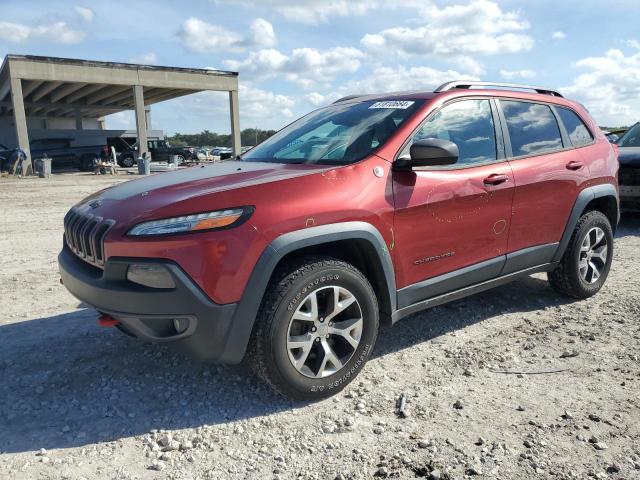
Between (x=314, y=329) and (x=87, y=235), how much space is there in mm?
1372

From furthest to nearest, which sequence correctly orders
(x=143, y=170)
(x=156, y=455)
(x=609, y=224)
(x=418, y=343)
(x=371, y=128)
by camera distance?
(x=143, y=170), (x=609, y=224), (x=418, y=343), (x=371, y=128), (x=156, y=455)

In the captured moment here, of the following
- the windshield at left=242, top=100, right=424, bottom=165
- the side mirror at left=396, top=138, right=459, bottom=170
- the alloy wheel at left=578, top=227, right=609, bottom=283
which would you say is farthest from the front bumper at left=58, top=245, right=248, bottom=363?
the alloy wheel at left=578, top=227, right=609, bottom=283

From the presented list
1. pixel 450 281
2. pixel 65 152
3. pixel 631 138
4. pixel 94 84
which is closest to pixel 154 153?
pixel 65 152

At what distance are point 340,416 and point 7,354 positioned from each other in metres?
2.39

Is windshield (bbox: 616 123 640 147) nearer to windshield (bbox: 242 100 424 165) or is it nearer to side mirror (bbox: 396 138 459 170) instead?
windshield (bbox: 242 100 424 165)

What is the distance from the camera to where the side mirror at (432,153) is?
121 inches

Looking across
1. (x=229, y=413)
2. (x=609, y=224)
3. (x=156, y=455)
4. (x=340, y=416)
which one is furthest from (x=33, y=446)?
(x=609, y=224)

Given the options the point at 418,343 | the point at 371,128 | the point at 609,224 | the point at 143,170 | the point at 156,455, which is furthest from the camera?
the point at 143,170

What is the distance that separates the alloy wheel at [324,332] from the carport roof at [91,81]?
96.9 ft

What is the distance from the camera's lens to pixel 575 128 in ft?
15.2

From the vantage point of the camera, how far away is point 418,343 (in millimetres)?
3809

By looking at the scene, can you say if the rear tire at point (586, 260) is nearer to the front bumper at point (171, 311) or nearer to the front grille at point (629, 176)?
the front bumper at point (171, 311)

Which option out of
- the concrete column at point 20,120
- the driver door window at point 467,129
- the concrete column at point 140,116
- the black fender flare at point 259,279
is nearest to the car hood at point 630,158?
the driver door window at point 467,129

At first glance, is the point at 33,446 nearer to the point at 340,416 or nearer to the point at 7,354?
the point at 7,354
